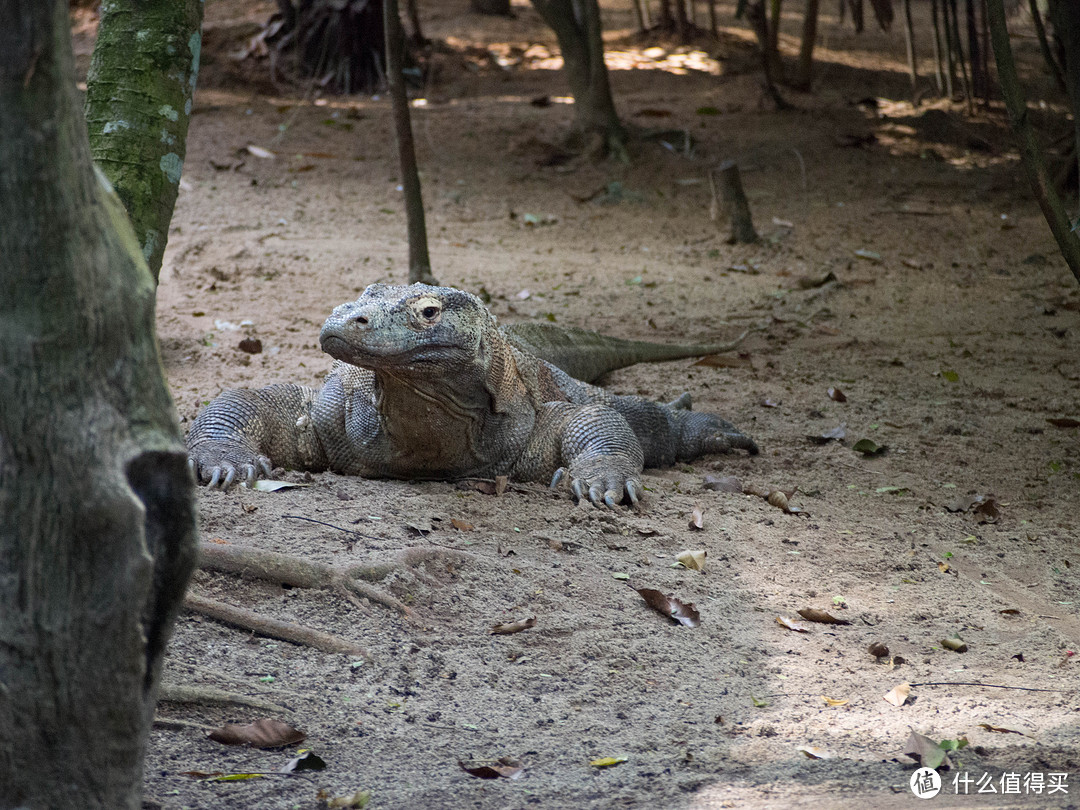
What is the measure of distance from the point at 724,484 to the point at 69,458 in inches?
159

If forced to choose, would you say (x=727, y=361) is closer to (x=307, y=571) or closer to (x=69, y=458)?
(x=307, y=571)

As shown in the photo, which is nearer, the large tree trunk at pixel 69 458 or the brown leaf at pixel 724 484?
the large tree trunk at pixel 69 458

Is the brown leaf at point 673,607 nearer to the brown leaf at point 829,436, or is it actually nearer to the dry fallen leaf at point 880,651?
the dry fallen leaf at point 880,651

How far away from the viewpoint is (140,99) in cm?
361

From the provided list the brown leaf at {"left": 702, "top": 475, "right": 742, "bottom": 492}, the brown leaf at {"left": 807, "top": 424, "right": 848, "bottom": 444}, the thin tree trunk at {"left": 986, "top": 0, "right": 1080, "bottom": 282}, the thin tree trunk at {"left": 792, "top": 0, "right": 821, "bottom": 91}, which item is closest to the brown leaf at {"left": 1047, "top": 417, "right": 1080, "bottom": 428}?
the thin tree trunk at {"left": 986, "top": 0, "right": 1080, "bottom": 282}

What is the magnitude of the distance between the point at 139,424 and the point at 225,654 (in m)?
1.47

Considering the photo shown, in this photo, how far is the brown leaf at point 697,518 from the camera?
462 centimetres

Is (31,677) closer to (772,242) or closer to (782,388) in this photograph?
(782,388)

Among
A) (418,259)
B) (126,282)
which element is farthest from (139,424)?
(418,259)

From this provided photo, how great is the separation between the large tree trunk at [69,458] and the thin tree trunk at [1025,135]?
4.90 meters

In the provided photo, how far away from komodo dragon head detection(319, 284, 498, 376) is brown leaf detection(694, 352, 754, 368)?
3194mm

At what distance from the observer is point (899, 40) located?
1983cm

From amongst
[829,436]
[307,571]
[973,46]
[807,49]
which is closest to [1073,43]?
[829,436]

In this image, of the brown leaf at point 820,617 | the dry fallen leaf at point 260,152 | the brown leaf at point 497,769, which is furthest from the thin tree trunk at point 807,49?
the brown leaf at point 497,769
